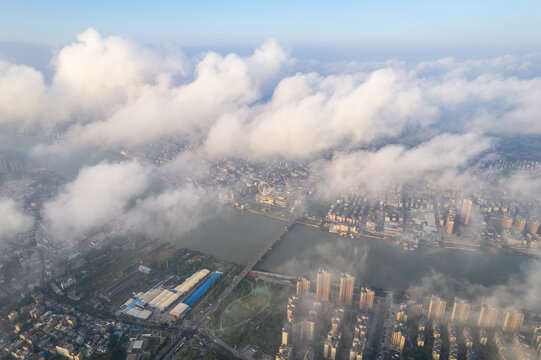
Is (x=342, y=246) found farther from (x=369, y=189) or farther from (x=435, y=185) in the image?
(x=435, y=185)

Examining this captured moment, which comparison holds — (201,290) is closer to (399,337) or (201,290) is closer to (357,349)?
(357,349)

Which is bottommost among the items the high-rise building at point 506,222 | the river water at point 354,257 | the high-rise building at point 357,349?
the river water at point 354,257

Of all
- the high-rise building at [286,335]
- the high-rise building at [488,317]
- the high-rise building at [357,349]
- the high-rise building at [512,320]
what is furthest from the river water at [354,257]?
the high-rise building at [357,349]

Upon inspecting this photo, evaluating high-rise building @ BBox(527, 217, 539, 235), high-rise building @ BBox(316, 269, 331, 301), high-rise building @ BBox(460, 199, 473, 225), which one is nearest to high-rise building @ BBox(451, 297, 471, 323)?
high-rise building @ BBox(316, 269, 331, 301)

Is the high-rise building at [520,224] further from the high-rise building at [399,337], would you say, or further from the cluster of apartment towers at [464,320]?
the high-rise building at [399,337]

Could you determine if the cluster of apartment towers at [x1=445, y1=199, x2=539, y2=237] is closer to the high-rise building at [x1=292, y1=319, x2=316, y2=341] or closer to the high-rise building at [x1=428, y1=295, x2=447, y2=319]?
the high-rise building at [x1=428, y1=295, x2=447, y2=319]

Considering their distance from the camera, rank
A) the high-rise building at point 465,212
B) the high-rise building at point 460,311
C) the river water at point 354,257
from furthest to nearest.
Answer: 1. the high-rise building at point 465,212
2. the river water at point 354,257
3. the high-rise building at point 460,311

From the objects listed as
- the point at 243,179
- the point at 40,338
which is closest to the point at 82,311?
the point at 40,338
